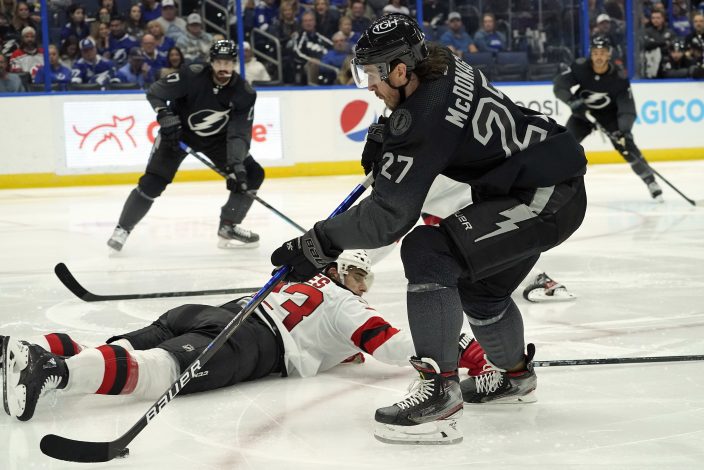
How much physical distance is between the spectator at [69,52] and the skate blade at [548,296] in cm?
690

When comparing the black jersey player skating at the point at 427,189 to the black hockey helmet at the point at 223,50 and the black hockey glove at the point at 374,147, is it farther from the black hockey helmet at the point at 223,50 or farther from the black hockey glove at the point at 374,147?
the black hockey helmet at the point at 223,50

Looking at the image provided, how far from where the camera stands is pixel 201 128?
587 cm

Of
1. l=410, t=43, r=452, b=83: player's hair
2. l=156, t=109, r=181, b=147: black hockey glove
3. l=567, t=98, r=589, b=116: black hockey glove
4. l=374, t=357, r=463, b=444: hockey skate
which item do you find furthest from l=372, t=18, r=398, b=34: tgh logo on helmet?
l=567, t=98, r=589, b=116: black hockey glove

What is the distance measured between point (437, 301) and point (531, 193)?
345 millimetres

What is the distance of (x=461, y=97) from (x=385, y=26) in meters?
0.23

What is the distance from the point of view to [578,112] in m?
7.52

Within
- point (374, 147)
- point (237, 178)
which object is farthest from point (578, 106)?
point (374, 147)

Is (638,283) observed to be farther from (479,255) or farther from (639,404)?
(479,255)

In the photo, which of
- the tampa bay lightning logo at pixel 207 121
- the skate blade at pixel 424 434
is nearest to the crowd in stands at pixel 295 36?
the tampa bay lightning logo at pixel 207 121

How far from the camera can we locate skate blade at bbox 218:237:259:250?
18.9ft

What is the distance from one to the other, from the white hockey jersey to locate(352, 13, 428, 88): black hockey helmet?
70cm

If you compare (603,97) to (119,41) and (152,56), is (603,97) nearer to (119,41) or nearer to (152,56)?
(152,56)

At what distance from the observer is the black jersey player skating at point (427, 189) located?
221 centimetres

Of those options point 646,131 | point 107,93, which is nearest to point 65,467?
point 107,93
